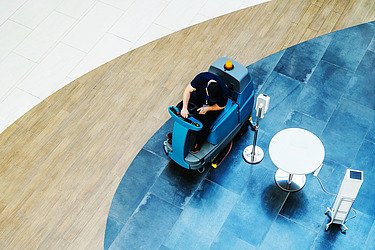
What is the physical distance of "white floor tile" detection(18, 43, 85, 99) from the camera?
563cm

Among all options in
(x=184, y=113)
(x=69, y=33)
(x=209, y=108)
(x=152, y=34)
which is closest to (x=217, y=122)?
(x=209, y=108)

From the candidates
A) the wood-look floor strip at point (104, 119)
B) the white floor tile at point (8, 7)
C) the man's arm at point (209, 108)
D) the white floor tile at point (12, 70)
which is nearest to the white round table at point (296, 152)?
the man's arm at point (209, 108)

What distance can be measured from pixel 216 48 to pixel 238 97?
122cm

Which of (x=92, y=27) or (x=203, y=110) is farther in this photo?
(x=92, y=27)

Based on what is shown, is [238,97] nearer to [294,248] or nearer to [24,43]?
[294,248]

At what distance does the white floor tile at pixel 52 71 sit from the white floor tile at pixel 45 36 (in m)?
0.11

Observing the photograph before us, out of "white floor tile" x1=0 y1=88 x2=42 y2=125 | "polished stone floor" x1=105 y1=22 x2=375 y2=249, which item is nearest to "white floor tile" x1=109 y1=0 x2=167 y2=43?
"white floor tile" x1=0 y1=88 x2=42 y2=125

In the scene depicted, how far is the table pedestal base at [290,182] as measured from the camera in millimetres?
4742

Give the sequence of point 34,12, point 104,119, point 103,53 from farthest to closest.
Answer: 1. point 34,12
2. point 103,53
3. point 104,119

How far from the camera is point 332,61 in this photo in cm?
556

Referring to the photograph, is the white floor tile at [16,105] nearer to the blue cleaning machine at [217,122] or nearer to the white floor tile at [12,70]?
the white floor tile at [12,70]

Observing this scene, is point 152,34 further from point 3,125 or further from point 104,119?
point 3,125

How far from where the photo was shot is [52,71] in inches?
227

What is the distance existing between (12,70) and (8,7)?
1.00 meters
